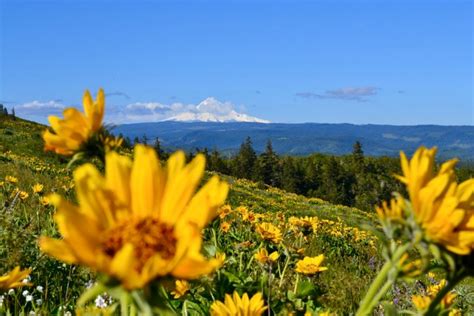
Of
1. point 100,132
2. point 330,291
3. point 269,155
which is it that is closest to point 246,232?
point 330,291

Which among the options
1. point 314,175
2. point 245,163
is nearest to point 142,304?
point 245,163

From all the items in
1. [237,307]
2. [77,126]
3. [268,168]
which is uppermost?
[77,126]

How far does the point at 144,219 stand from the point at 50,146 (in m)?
0.51

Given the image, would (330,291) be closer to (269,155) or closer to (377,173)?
(269,155)

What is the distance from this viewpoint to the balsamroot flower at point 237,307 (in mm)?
1854

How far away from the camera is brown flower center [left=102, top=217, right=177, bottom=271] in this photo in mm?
1026

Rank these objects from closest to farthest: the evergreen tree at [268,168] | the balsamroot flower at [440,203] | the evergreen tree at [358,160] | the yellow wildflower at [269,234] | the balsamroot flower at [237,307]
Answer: the balsamroot flower at [440,203], the balsamroot flower at [237,307], the yellow wildflower at [269,234], the evergreen tree at [268,168], the evergreen tree at [358,160]

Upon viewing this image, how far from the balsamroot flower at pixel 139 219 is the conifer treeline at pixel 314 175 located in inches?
3015

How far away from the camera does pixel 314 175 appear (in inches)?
3492

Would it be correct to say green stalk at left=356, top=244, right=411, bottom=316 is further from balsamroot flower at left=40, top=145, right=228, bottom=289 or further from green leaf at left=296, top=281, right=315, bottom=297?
green leaf at left=296, top=281, right=315, bottom=297

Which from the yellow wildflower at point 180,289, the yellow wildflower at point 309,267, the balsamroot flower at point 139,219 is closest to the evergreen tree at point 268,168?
the yellow wildflower at point 309,267

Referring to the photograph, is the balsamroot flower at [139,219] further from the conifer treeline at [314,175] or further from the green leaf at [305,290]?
the conifer treeline at [314,175]

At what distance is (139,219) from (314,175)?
88547 millimetres

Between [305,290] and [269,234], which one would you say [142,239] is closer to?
[305,290]
